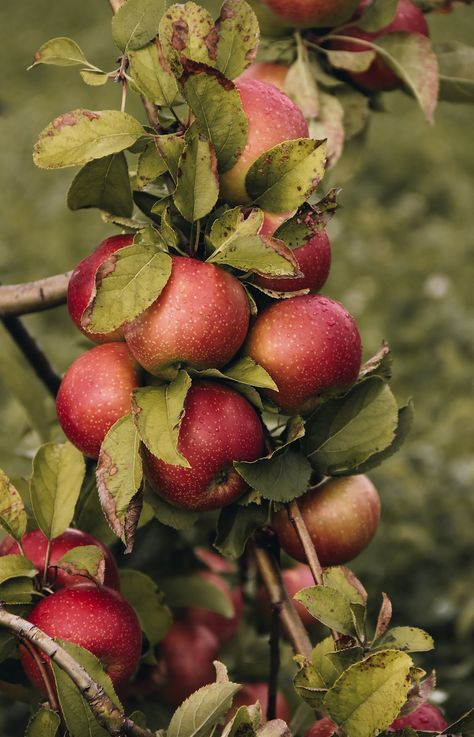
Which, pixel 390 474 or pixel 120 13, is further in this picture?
pixel 390 474

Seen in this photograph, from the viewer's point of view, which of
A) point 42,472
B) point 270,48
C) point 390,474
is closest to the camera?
point 42,472

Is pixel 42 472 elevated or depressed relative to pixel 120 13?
depressed

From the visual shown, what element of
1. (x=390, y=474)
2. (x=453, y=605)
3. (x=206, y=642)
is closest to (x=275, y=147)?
(x=206, y=642)

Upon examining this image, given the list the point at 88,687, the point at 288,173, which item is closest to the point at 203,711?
the point at 88,687

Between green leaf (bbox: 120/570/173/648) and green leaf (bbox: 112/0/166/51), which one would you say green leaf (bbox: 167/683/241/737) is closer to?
green leaf (bbox: 120/570/173/648)

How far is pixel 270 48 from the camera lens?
1.08 m

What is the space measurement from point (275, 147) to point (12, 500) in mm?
358

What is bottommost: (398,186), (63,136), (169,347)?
(398,186)

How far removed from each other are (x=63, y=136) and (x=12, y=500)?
0.98 ft

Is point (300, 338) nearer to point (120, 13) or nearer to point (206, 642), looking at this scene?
point (120, 13)

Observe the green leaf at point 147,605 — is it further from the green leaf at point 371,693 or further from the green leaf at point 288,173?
the green leaf at point 288,173

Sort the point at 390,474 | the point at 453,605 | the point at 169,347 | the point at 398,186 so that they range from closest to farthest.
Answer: the point at 169,347, the point at 453,605, the point at 390,474, the point at 398,186

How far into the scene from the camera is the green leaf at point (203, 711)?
68cm

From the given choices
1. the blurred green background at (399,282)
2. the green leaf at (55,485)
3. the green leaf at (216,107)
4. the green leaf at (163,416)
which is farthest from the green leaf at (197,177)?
Result: the blurred green background at (399,282)
